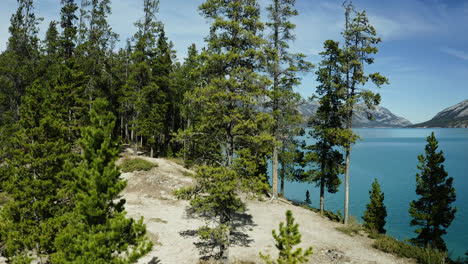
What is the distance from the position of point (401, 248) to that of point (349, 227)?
15.1ft

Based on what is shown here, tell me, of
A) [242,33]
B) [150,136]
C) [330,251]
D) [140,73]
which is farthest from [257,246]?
[140,73]

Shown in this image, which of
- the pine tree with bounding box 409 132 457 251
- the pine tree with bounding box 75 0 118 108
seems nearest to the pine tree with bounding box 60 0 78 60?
A: the pine tree with bounding box 75 0 118 108

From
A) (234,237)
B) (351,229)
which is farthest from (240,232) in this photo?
(351,229)

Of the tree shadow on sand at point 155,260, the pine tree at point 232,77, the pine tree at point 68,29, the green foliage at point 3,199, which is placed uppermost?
the pine tree at point 68,29

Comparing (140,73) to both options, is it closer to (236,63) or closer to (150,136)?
(150,136)

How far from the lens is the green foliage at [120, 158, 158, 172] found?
2980 centimetres

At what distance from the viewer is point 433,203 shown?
21547 mm

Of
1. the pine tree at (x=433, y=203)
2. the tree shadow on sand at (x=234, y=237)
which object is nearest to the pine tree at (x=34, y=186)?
the tree shadow on sand at (x=234, y=237)

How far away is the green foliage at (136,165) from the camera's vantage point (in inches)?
1173

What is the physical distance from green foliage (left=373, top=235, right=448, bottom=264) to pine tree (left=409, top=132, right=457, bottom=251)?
7127mm

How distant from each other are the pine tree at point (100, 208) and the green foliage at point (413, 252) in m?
14.2

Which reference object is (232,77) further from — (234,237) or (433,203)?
(433,203)

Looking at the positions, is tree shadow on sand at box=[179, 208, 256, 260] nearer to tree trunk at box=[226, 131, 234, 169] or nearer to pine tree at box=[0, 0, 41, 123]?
tree trunk at box=[226, 131, 234, 169]

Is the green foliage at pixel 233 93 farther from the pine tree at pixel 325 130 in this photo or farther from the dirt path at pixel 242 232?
the pine tree at pixel 325 130
